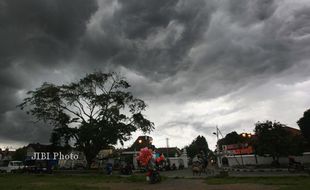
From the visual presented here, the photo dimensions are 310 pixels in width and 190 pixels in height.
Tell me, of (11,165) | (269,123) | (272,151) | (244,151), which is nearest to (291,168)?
(272,151)

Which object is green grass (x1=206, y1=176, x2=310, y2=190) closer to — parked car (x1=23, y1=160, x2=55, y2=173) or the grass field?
the grass field

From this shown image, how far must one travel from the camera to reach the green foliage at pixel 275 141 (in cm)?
4312

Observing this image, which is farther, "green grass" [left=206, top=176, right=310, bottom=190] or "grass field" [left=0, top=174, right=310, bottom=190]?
"grass field" [left=0, top=174, right=310, bottom=190]

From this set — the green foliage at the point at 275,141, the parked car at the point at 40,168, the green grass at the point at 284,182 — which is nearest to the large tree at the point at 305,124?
the green foliage at the point at 275,141

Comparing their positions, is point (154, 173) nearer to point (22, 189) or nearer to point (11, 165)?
point (22, 189)

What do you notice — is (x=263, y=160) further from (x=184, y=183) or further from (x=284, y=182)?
(x=284, y=182)

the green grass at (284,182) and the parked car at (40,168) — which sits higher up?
the parked car at (40,168)

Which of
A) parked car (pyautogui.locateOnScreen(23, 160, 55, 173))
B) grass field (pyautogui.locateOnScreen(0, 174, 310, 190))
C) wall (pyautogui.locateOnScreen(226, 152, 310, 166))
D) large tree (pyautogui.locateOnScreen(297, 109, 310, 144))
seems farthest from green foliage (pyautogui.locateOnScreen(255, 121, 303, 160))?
parked car (pyautogui.locateOnScreen(23, 160, 55, 173))

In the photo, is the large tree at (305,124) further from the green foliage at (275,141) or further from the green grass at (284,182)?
the green grass at (284,182)

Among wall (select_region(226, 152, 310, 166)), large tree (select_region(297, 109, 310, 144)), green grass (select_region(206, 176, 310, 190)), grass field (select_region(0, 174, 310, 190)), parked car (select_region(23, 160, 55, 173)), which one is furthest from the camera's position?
large tree (select_region(297, 109, 310, 144))

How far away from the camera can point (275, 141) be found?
43500 millimetres

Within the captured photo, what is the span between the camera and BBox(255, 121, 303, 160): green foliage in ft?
141

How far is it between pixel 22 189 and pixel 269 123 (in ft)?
128

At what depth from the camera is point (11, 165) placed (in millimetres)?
58438
